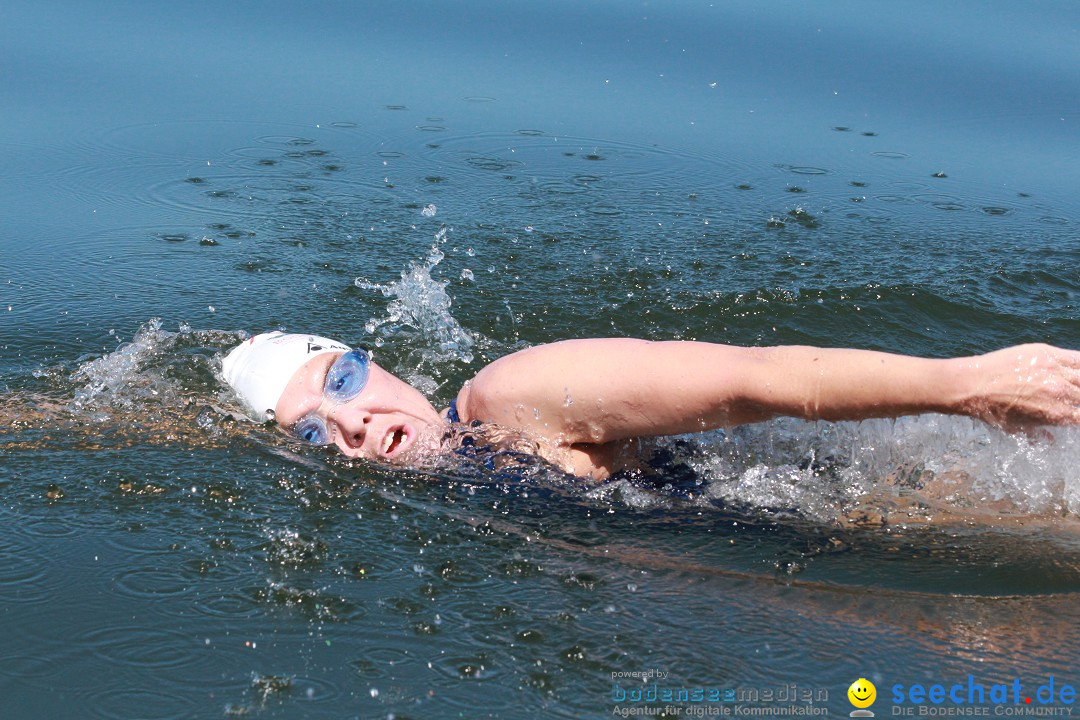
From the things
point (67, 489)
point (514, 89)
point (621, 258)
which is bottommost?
point (67, 489)

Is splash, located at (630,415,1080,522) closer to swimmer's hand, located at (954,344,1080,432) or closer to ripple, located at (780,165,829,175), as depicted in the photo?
swimmer's hand, located at (954,344,1080,432)

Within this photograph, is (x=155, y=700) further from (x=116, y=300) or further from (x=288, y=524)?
(x=116, y=300)

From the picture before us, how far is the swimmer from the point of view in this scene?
302cm

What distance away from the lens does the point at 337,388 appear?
3971 mm

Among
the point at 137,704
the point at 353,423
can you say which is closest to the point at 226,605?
the point at 137,704

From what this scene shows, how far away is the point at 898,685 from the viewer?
102 inches

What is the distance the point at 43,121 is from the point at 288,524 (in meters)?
4.92

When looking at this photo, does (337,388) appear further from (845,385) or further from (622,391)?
(845,385)

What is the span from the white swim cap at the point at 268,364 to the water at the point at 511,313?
0.45 ft

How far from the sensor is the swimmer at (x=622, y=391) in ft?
9.89

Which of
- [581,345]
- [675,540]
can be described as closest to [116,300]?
[581,345]

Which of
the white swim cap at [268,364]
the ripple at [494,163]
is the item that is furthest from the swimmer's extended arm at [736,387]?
the ripple at [494,163]

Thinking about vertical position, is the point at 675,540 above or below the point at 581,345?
below

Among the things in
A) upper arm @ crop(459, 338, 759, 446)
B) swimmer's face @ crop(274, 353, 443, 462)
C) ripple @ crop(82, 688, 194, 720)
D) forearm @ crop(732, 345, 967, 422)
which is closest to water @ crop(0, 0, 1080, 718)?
ripple @ crop(82, 688, 194, 720)
